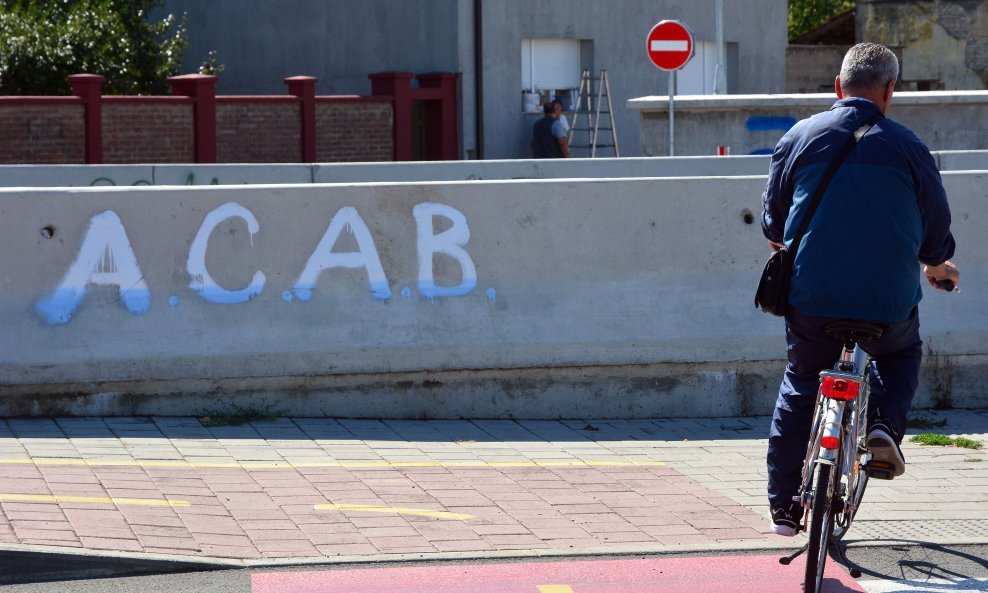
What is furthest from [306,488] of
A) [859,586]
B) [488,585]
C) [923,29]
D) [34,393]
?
[923,29]

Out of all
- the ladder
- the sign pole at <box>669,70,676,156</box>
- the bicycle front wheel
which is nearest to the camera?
the bicycle front wheel

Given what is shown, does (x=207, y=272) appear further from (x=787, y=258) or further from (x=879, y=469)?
(x=879, y=469)

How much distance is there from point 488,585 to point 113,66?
2029 cm

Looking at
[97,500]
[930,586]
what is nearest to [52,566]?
[97,500]

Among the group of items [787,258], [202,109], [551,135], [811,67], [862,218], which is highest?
[811,67]

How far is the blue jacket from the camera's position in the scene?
16.0 feet

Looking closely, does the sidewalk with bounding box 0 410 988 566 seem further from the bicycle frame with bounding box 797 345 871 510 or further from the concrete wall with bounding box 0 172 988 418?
the bicycle frame with bounding box 797 345 871 510

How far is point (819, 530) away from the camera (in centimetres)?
471

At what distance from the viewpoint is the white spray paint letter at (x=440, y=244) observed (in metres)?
7.99

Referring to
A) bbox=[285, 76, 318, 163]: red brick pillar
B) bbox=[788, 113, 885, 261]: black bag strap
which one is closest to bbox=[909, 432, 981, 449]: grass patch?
bbox=[788, 113, 885, 261]: black bag strap

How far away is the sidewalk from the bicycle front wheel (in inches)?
41.1

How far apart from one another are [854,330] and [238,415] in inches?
157

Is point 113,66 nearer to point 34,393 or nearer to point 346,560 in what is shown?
point 34,393

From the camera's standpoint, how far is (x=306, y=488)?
6.52m
